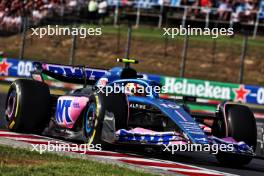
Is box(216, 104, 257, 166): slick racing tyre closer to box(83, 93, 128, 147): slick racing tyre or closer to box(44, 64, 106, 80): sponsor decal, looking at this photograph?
box(83, 93, 128, 147): slick racing tyre

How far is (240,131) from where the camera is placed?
35.2ft

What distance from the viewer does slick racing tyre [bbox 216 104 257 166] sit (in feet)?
35.2

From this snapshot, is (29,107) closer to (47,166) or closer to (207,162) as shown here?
(207,162)

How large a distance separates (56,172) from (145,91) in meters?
3.61

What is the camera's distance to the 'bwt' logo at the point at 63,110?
1168cm

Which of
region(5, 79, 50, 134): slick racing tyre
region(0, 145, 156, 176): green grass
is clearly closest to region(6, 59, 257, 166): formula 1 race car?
region(5, 79, 50, 134): slick racing tyre

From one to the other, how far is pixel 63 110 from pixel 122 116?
68.6 inches

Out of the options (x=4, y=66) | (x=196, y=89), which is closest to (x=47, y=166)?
(x=196, y=89)

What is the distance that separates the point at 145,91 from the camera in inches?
438

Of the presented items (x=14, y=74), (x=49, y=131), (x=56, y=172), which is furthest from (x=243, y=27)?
(x=56, y=172)

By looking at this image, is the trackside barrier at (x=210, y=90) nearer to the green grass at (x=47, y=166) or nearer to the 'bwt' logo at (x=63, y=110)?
the 'bwt' logo at (x=63, y=110)

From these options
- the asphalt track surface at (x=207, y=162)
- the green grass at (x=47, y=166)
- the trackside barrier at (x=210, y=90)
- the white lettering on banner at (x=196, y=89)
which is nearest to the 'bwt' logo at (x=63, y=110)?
the asphalt track surface at (x=207, y=162)

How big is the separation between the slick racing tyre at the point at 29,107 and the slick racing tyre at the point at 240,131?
9.48 feet

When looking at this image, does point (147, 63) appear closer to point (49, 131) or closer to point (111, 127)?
point (49, 131)
